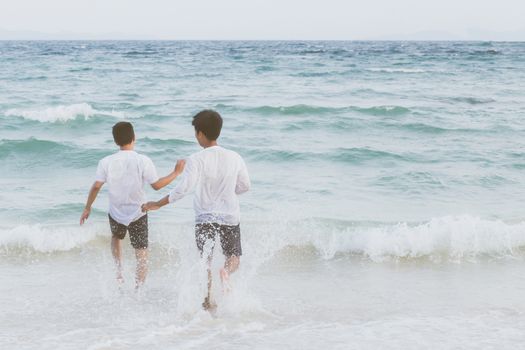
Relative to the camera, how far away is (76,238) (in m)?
7.01

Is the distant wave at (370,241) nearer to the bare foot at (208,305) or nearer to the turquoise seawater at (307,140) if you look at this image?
the turquoise seawater at (307,140)

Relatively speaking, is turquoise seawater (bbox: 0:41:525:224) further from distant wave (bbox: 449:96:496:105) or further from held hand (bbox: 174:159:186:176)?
held hand (bbox: 174:159:186:176)

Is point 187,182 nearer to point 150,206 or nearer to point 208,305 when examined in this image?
point 150,206

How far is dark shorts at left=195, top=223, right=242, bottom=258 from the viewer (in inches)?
185

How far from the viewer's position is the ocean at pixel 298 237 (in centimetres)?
465

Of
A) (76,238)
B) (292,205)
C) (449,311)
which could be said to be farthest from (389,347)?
(292,205)

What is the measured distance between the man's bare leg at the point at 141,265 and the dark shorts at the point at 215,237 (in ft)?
2.20

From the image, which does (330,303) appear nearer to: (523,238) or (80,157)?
(523,238)

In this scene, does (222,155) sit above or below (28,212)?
above

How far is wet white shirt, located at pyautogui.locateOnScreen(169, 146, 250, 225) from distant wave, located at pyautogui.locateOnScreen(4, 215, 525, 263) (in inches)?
69.4

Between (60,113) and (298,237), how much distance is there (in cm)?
1143

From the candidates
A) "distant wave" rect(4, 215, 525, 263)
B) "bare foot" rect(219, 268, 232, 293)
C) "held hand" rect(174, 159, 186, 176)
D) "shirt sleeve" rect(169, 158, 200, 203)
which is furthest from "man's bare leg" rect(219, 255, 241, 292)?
"distant wave" rect(4, 215, 525, 263)

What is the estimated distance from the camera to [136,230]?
511 centimetres

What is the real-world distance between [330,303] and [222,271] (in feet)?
3.22
